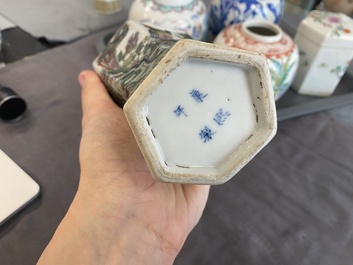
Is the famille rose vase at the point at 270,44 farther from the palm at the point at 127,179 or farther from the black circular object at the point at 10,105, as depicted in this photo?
the black circular object at the point at 10,105

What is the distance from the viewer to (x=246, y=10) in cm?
56

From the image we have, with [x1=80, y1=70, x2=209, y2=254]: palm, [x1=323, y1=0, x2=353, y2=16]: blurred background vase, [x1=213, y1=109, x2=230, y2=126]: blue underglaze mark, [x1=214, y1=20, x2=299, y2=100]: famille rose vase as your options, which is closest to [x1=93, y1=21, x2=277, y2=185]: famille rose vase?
[x1=213, y1=109, x2=230, y2=126]: blue underglaze mark

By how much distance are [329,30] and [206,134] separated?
1.24ft

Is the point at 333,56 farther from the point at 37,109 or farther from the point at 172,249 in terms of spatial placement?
the point at 37,109

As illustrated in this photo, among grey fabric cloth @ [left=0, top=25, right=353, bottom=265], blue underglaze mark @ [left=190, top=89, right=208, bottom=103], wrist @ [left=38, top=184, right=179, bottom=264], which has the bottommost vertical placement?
grey fabric cloth @ [left=0, top=25, right=353, bottom=265]

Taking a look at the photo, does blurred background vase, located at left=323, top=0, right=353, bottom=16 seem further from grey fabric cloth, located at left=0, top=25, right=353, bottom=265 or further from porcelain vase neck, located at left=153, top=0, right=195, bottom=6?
porcelain vase neck, located at left=153, top=0, right=195, bottom=6

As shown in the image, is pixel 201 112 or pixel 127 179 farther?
pixel 127 179

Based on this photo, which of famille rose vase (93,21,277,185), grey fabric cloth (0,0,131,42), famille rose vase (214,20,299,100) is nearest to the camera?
famille rose vase (93,21,277,185)

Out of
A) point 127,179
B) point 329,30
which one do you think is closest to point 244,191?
point 127,179

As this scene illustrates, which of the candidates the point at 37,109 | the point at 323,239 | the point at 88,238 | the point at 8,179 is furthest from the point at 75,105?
the point at 323,239

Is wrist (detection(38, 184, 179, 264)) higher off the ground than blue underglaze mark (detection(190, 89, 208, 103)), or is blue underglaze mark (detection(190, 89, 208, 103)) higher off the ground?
blue underglaze mark (detection(190, 89, 208, 103))

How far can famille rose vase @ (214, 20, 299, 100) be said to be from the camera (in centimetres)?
48

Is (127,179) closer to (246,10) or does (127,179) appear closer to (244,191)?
(244,191)

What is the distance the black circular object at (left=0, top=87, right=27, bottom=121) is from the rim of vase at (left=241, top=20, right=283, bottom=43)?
385 millimetres
